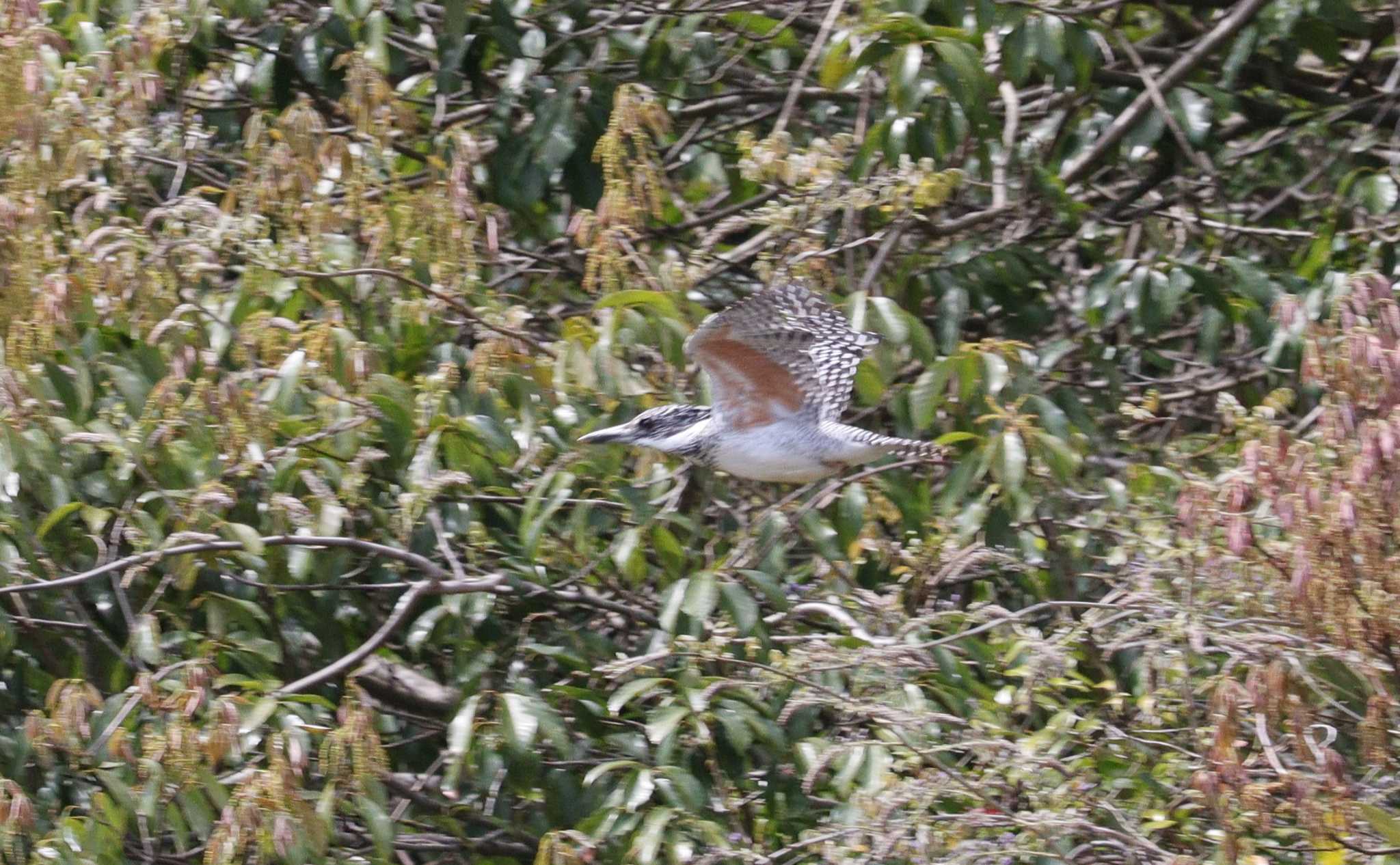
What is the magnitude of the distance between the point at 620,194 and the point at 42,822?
166cm

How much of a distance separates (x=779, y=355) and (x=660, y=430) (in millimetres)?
310

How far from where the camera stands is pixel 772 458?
4008 mm

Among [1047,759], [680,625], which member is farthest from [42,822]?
[1047,759]

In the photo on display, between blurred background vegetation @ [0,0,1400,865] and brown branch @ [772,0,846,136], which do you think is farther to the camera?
brown branch @ [772,0,846,136]

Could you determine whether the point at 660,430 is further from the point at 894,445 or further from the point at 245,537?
the point at 245,537

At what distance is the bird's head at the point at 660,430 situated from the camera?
377cm

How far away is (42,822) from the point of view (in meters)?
3.36

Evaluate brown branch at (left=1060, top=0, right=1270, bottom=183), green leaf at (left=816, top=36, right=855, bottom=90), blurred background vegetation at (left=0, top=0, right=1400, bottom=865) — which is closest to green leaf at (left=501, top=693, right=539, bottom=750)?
blurred background vegetation at (left=0, top=0, right=1400, bottom=865)

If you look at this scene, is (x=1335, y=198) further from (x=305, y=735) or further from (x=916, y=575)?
(x=305, y=735)

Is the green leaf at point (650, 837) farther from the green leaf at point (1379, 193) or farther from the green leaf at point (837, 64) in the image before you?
the green leaf at point (1379, 193)

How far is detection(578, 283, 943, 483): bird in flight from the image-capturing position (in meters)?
3.79

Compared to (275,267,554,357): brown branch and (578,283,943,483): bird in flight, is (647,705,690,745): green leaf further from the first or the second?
(275,267,554,357): brown branch

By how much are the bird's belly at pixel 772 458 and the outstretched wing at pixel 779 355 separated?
4 centimetres

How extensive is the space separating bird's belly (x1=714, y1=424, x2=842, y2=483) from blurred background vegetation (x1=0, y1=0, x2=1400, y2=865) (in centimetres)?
6
